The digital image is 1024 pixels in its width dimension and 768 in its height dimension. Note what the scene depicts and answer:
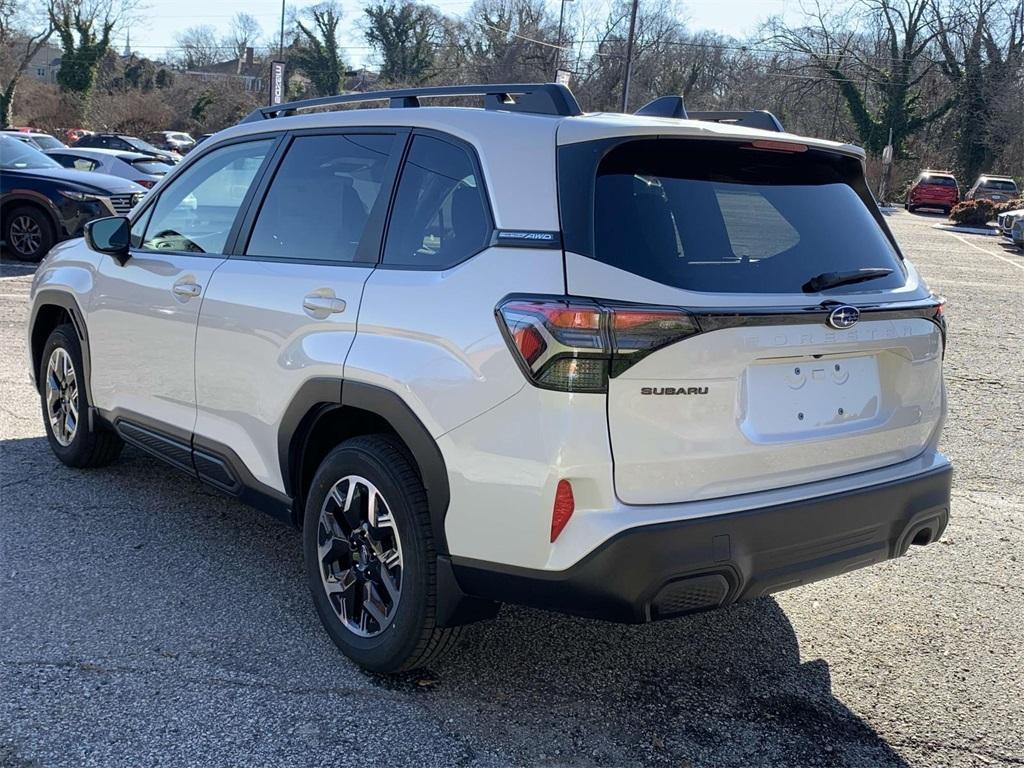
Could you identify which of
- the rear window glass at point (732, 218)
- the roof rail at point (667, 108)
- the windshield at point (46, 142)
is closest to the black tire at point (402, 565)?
the rear window glass at point (732, 218)

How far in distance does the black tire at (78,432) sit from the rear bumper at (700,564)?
2.94 m

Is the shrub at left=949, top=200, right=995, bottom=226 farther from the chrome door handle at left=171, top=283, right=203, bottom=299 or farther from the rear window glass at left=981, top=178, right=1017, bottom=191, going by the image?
the chrome door handle at left=171, top=283, right=203, bottom=299

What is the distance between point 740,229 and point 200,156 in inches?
100

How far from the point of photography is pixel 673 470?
2.74 meters

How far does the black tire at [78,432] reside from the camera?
5.09 m

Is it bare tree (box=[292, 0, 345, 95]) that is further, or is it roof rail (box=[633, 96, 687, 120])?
bare tree (box=[292, 0, 345, 95])

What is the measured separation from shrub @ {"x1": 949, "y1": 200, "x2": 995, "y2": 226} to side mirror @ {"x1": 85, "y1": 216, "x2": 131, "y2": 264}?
3524 centimetres

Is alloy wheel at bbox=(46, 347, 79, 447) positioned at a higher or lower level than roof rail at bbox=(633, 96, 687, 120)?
lower

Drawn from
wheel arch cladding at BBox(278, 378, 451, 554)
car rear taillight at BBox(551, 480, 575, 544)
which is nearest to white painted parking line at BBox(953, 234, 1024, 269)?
wheel arch cladding at BBox(278, 378, 451, 554)

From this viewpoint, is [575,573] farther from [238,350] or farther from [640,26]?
[640,26]

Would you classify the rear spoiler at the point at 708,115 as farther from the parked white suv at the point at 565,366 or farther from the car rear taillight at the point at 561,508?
the car rear taillight at the point at 561,508

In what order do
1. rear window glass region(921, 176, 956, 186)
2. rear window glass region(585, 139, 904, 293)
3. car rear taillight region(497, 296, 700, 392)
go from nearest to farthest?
car rear taillight region(497, 296, 700, 392)
rear window glass region(585, 139, 904, 293)
rear window glass region(921, 176, 956, 186)

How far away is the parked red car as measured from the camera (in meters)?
41.2

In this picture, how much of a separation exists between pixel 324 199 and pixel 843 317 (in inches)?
74.7
